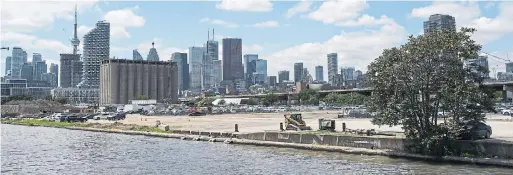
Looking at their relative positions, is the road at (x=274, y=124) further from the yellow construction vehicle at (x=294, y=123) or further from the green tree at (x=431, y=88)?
the green tree at (x=431, y=88)

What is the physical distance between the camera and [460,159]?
34.8 m

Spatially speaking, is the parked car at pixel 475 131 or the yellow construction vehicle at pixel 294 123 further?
the yellow construction vehicle at pixel 294 123

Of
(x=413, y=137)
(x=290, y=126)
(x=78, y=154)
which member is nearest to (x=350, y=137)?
(x=413, y=137)

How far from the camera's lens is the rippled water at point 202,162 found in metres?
33.7

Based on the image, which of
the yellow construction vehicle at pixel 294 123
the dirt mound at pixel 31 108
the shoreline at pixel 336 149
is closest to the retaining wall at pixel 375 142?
the shoreline at pixel 336 149

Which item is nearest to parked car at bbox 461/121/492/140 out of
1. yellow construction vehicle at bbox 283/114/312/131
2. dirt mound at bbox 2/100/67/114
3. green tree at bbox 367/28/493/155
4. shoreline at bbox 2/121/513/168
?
green tree at bbox 367/28/493/155

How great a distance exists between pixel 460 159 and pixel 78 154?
1240 inches

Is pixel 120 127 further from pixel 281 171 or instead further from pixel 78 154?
pixel 281 171

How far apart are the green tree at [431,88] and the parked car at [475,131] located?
1177 millimetres

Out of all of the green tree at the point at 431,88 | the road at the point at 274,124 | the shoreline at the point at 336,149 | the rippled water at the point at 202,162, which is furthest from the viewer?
the road at the point at 274,124

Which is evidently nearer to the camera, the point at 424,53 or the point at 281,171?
the point at 281,171

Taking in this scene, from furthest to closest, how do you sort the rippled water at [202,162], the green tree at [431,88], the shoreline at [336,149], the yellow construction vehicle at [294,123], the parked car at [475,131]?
1. the yellow construction vehicle at [294,123]
2. the parked car at [475,131]
3. the green tree at [431,88]
4. the shoreline at [336,149]
5. the rippled water at [202,162]

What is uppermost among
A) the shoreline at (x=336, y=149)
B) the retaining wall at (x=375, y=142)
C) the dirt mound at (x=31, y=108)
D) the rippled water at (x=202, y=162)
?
the dirt mound at (x=31, y=108)

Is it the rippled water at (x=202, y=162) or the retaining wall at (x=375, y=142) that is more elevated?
the retaining wall at (x=375, y=142)
